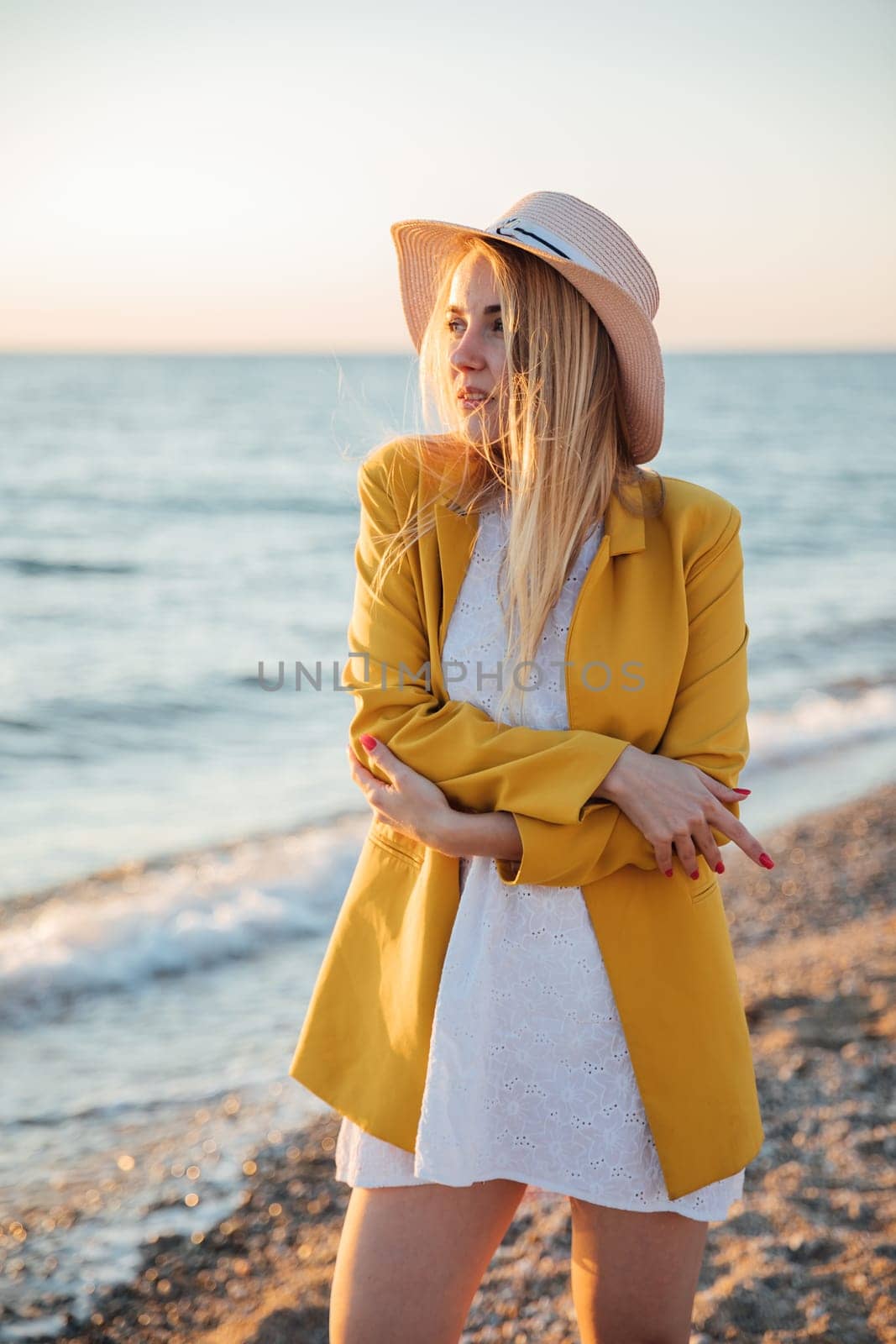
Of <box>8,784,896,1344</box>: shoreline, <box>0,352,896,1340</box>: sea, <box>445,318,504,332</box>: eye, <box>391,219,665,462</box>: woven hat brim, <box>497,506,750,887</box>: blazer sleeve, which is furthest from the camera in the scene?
<box>0,352,896,1340</box>: sea

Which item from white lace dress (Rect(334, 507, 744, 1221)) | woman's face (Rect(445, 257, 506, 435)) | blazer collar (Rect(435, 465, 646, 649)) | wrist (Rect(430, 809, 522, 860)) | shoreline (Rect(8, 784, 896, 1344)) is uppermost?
woman's face (Rect(445, 257, 506, 435))

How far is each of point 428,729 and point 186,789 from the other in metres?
5.79

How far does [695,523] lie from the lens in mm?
1959

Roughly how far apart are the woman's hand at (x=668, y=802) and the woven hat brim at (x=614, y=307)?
529mm

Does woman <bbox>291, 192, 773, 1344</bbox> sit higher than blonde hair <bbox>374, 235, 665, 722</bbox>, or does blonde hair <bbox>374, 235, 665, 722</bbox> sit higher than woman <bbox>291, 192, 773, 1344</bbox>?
blonde hair <bbox>374, 235, 665, 722</bbox>

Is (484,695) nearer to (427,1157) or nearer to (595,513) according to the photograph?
(595,513)

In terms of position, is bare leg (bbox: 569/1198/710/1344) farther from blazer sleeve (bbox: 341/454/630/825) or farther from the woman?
blazer sleeve (bbox: 341/454/630/825)

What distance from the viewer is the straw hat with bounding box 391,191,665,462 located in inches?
74.2

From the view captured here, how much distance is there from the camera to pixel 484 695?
6.44ft

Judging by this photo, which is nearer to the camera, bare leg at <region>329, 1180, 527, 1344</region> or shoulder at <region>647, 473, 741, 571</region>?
bare leg at <region>329, 1180, 527, 1344</region>

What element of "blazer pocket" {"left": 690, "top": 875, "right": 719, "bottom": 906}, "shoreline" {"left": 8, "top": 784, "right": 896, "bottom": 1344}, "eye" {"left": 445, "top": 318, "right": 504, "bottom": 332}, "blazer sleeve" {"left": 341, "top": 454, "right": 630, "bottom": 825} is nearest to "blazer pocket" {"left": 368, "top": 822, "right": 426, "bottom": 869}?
"blazer sleeve" {"left": 341, "top": 454, "right": 630, "bottom": 825}

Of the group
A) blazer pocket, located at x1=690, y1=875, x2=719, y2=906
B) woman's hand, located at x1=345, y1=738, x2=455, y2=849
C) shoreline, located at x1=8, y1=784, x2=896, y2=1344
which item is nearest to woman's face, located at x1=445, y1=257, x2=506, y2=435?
woman's hand, located at x1=345, y1=738, x2=455, y2=849

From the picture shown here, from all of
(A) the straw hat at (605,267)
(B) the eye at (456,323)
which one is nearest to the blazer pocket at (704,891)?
(A) the straw hat at (605,267)

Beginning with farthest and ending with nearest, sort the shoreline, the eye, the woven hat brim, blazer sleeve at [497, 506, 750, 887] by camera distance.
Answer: the shoreline < the eye < the woven hat brim < blazer sleeve at [497, 506, 750, 887]
